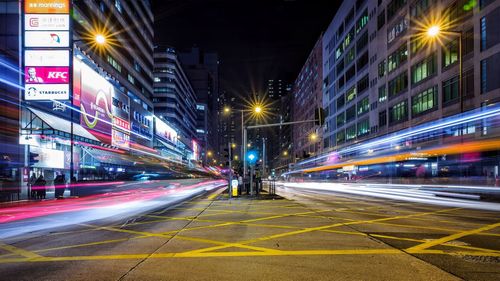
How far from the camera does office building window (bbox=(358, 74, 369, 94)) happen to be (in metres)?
69.7

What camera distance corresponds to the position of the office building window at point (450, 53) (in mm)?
41291

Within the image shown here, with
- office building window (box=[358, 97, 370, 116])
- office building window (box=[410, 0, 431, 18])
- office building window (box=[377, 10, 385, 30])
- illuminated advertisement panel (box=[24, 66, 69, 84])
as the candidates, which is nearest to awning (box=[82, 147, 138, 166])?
illuminated advertisement panel (box=[24, 66, 69, 84])

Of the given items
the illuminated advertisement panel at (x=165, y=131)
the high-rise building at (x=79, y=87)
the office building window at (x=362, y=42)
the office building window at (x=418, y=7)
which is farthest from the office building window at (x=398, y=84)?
the illuminated advertisement panel at (x=165, y=131)

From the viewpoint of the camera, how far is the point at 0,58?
32.6 meters

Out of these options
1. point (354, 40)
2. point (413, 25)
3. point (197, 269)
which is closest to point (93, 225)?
point (197, 269)

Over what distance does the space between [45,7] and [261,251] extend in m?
25.3

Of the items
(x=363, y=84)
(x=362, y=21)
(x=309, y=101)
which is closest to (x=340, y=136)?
(x=363, y=84)

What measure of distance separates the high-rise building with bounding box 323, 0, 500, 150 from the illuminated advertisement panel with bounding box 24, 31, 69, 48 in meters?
26.7

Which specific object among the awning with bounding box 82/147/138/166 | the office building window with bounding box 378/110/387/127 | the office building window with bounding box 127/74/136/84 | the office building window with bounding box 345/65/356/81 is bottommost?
the awning with bounding box 82/147/138/166

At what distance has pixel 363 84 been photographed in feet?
234

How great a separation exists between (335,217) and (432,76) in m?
36.1

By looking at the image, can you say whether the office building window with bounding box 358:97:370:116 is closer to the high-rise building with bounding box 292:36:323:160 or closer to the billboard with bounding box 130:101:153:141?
the high-rise building with bounding box 292:36:323:160

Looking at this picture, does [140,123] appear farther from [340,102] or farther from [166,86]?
[166,86]

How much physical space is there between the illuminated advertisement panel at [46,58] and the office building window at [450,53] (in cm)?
3527
